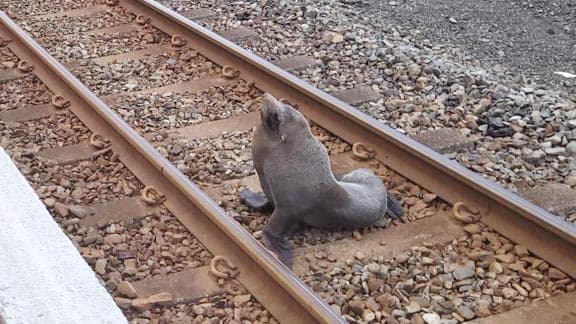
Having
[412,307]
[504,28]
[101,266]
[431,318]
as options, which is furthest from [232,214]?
[504,28]

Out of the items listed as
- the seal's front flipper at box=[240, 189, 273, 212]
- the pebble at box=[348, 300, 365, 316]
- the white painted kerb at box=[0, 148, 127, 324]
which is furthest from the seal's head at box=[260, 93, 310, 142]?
the white painted kerb at box=[0, 148, 127, 324]

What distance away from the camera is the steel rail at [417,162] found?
15.9 ft

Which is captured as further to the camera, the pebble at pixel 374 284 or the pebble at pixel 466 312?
the pebble at pixel 374 284

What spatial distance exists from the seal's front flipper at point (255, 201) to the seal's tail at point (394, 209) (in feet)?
2.26

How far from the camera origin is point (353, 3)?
981cm

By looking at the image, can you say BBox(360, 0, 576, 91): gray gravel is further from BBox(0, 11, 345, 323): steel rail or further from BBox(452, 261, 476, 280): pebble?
BBox(0, 11, 345, 323): steel rail

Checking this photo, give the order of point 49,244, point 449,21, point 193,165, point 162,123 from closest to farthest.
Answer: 1. point 49,244
2. point 193,165
3. point 162,123
4. point 449,21

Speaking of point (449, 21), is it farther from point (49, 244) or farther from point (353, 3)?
point (49, 244)

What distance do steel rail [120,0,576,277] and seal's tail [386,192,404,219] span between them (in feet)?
0.90

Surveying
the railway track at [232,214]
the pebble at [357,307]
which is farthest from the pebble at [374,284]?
the pebble at [357,307]

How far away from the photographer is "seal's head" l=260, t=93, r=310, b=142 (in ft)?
16.3

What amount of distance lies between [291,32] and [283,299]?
4653mm

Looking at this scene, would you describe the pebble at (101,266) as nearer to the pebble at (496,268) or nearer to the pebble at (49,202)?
the pebble at (49,202)

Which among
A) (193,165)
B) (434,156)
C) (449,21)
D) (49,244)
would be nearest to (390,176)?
(434,156)
